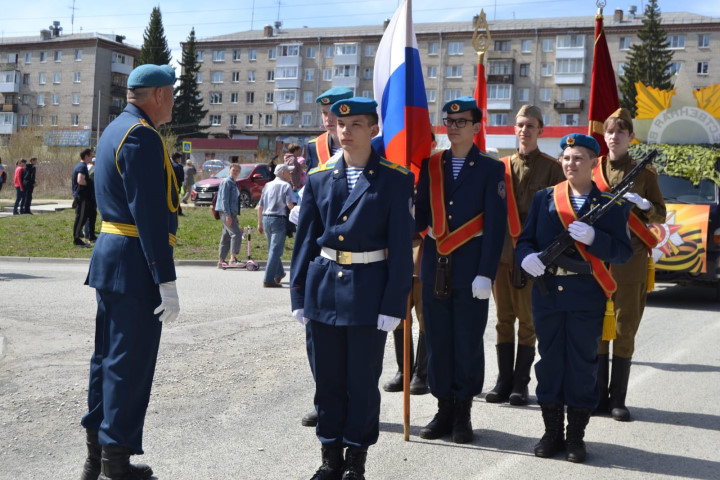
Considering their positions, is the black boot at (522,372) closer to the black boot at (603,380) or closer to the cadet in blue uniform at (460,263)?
the black boot at (603,380)

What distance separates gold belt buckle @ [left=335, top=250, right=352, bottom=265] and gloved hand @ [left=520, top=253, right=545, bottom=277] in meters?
1.37

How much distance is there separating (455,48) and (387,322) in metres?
88.3

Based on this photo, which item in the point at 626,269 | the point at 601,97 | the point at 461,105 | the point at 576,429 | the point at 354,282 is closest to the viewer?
the point at 354,282

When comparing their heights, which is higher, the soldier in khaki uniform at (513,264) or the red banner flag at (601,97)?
the red banner flag at (601,97)

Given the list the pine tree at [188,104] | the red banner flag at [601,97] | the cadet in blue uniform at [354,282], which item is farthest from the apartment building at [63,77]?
the cadet in blue uniform at [354,282]

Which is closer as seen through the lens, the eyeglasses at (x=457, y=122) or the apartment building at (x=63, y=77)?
the eyeglasses at (x=457, y=122)

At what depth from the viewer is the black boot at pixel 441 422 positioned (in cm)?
564

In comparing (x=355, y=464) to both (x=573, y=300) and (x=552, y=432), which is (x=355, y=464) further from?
(x=573, y=300)

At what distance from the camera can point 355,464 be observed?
15.1 ft

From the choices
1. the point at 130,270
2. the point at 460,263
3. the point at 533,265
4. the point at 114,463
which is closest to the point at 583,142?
the point at 533,265

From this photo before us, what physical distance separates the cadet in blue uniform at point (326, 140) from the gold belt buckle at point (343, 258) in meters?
1.22

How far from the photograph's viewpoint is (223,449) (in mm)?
5199

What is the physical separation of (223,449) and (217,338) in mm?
3662

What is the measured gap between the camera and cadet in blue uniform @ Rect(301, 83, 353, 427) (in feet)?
19.3
